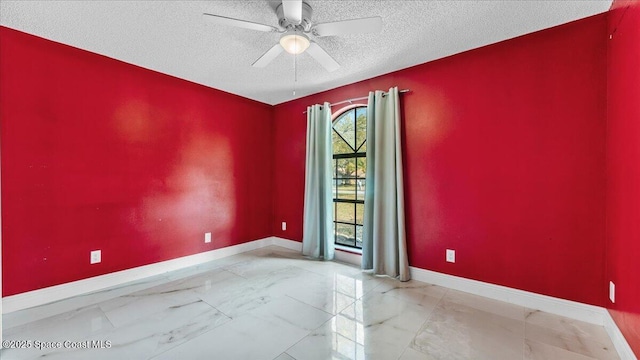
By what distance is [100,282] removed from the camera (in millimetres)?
2646

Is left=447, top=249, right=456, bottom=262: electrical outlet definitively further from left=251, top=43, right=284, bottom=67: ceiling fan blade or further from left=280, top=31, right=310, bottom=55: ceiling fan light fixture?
left=251, top=43, right=284, bottom=67: ceiling fan blade

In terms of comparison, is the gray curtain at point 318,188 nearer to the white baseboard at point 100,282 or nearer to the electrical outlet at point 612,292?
the white baseboard at point 100,282

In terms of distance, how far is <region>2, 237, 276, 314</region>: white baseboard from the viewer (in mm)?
2223

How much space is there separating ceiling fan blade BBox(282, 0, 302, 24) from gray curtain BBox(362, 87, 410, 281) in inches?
63.8

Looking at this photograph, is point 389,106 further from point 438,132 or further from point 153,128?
point 153,128

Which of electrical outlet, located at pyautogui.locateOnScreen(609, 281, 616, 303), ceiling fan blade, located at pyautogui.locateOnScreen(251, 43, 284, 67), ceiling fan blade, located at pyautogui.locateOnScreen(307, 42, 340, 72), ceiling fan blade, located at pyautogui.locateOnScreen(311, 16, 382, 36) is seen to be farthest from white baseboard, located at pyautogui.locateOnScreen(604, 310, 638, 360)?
ceiling fan blade, located at pyautogui.locateOnScreen(251, 43, 284, 67)

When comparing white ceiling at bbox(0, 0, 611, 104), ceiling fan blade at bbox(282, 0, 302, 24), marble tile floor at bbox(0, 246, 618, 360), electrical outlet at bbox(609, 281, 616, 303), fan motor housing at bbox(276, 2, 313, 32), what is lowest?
marble tile floor at bbox(0, 246, 618, 360)

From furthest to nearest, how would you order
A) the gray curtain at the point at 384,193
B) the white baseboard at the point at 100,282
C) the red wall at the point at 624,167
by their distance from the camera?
the gray curtain at the point at 384,193 < the white baseboard at the point at 100,282 < the red wall at the point at 624,167

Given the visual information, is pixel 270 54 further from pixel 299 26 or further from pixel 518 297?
pixel 518 297

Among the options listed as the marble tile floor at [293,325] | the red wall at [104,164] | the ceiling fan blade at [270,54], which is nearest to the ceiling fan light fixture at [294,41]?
the ceiling fan blade at [270,54]

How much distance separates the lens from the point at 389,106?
9.89 feet

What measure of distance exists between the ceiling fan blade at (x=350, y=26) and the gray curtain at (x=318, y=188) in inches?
67.8

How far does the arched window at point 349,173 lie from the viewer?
3631 mm

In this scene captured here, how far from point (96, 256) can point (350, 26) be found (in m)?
3.23
